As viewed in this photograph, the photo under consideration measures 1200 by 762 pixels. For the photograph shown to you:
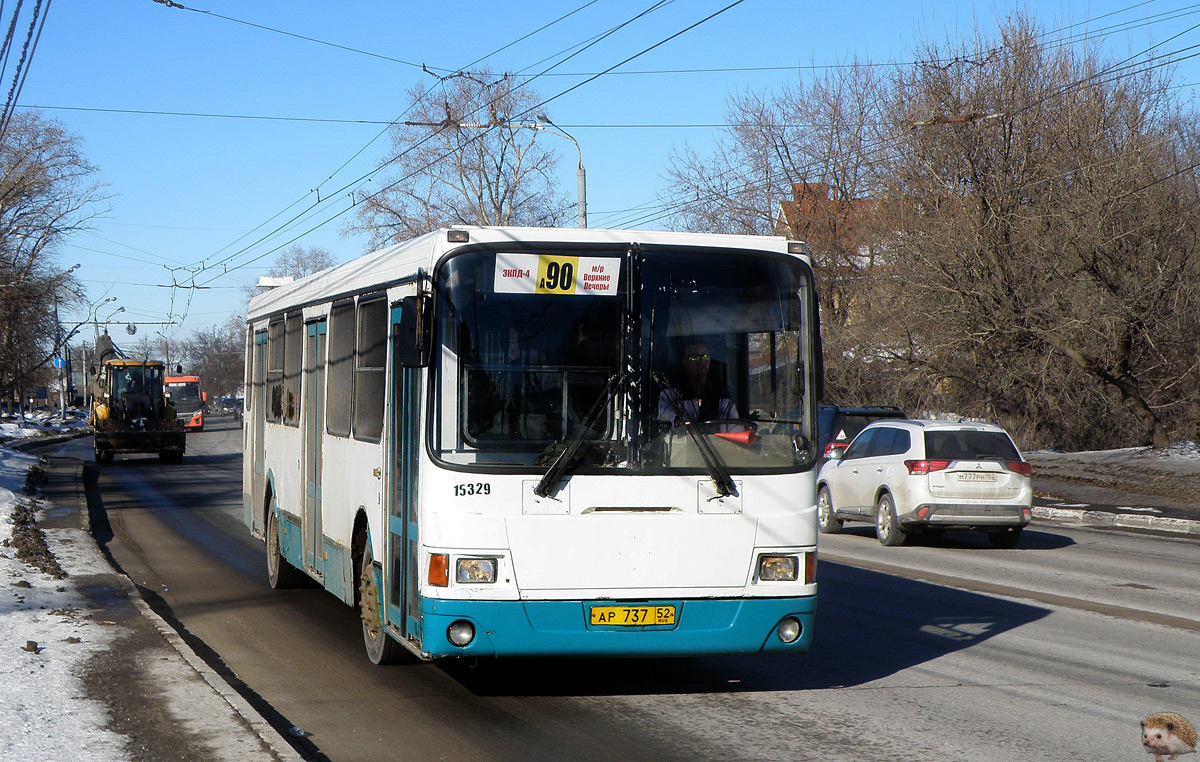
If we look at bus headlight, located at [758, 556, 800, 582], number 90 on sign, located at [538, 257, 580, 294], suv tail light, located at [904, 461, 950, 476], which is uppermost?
number 90 on sign, located at [538, 257, 580, 294]

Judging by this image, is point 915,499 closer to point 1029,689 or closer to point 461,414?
point 1029,689

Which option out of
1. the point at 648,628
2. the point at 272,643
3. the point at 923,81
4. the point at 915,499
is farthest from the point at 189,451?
the point at 648,628

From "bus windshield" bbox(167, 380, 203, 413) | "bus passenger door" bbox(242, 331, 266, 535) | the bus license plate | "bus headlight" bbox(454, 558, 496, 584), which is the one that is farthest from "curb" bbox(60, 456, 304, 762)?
"bus windshield" bbox(167, 380, 203, 413)

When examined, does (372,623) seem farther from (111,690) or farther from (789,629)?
(789,629)

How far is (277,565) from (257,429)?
1.99 metres

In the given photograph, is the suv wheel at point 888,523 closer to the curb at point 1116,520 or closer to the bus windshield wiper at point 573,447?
the curb at point 1116,520

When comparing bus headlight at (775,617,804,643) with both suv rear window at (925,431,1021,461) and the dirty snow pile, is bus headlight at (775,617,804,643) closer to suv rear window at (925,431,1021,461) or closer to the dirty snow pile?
the dirty snow pile

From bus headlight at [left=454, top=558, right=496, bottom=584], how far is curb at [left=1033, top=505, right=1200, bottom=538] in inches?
605

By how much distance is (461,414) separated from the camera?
696cm

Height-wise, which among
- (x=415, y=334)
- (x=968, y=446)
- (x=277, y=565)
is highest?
(x=415, y=334)

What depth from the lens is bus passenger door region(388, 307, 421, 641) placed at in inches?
280

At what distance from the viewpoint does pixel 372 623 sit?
825 centimetres

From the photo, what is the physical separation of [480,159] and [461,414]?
4724cm

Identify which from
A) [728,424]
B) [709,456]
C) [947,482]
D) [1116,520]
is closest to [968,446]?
[947,482]
